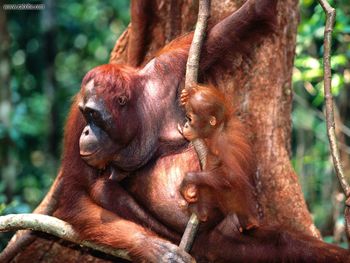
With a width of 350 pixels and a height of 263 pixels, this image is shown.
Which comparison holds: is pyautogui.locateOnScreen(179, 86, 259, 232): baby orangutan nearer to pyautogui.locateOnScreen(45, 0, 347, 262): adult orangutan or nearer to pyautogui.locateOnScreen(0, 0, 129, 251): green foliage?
pyautogui.locateOnScreen(45, 0, 347, 262): adult orangutan

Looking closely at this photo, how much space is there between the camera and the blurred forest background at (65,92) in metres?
5.89

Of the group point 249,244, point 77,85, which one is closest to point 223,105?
point 249,244

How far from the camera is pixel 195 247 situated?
3.32 metres

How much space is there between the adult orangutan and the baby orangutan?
0.65ft

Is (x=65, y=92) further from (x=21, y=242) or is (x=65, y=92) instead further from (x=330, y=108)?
(x=330, y=108)

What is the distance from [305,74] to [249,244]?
2421 mm

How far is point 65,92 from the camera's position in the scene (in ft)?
31.4

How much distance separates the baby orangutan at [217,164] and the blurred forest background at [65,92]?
194cm

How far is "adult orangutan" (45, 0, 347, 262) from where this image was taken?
10.6 feet

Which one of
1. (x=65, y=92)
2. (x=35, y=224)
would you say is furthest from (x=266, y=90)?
(x=65, y=92)

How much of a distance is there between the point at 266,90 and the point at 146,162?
2.96 feet

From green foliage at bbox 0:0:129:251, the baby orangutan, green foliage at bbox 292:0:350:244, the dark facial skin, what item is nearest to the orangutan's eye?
the dark facial skin

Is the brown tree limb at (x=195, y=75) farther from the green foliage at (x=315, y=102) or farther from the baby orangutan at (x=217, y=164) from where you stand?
the green foliage at (x=315, y=102)

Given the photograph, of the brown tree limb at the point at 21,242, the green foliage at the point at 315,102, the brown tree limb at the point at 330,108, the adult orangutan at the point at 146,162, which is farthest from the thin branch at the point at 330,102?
the green foliage at the point at 315,102
